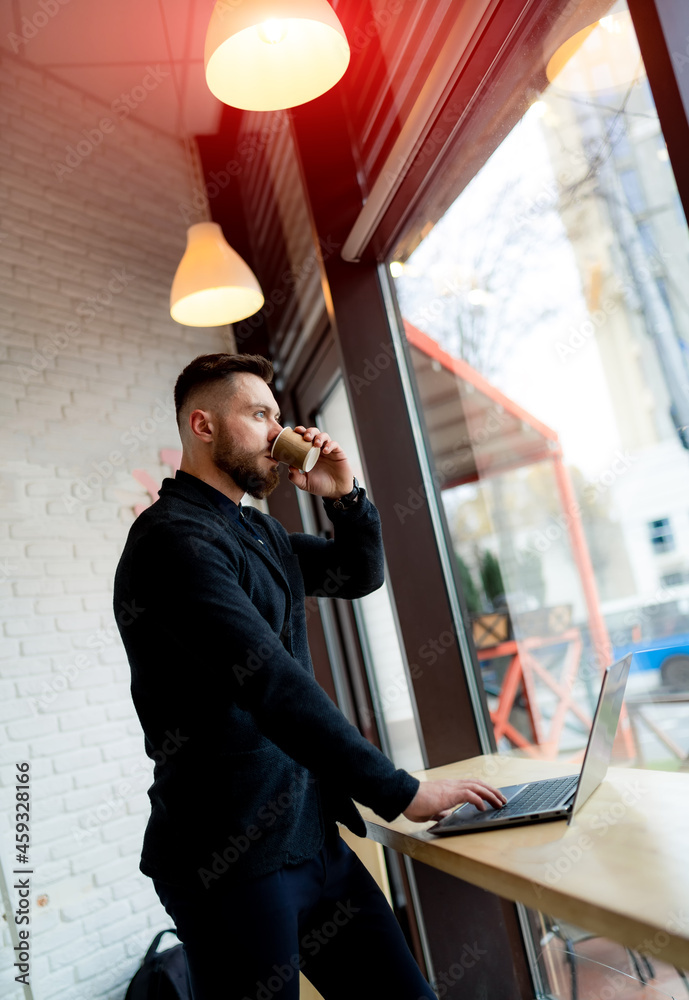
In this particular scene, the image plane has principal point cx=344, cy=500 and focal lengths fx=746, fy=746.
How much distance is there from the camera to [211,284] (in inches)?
114

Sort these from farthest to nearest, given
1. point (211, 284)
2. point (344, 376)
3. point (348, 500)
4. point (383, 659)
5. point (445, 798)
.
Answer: point (383, 659)
point (211, 284)
point (344, 376)
point (348, 500)
point (445, 798)

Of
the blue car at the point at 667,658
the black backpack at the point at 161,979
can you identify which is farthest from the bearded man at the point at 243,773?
the black backpack at the point at 161,979

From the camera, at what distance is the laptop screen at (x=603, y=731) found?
1.24 meters

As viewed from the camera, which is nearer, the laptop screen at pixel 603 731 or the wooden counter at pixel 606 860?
the wooden counter at pixel 606 860

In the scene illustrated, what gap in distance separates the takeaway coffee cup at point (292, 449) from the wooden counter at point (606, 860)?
0.76 metres

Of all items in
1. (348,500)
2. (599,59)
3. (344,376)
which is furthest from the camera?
(344,376)

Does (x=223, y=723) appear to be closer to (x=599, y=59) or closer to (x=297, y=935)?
(x=297, y=935)

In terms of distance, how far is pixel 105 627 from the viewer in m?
3.14

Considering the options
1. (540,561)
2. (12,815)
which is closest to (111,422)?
(12,815)

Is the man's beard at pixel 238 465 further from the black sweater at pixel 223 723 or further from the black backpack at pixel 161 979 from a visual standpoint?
the black backpack at pixel 161 979

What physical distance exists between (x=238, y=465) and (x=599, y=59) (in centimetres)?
108

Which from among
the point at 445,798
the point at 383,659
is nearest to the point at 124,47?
the point at 383,659

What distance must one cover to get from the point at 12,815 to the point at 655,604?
2.31 m

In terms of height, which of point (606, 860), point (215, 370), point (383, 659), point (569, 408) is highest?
point (215, 370)
